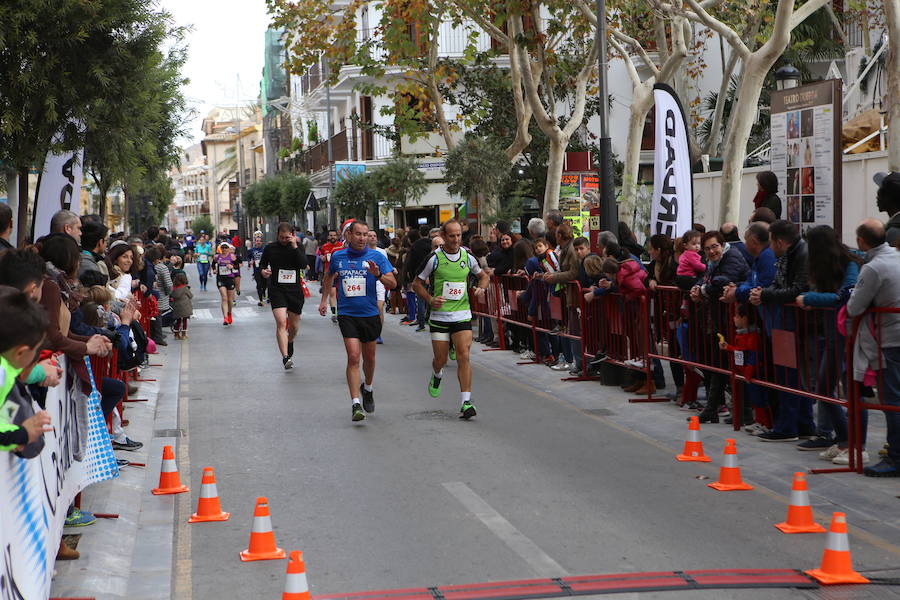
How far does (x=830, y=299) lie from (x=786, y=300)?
0.54 m

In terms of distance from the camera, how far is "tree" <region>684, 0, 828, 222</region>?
1446cm

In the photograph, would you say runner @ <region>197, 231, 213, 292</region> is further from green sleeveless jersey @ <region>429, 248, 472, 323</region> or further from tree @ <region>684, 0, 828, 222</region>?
green sleeveless jersey @ <region>429, 248, 472, 323</region>

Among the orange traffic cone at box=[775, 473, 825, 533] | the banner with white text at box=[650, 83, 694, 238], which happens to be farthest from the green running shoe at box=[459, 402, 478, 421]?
the orange traffic cone at box=[775, 473, 825, 533]

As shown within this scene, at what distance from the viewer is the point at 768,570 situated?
6.18 meters

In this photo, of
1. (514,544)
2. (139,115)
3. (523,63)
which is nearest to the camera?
(514,544)

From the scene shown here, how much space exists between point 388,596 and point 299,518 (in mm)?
1854

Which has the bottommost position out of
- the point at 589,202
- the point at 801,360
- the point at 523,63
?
the point at 801,360

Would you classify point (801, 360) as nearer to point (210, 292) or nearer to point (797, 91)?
point (797, 91)

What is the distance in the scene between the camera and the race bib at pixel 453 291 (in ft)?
38.0

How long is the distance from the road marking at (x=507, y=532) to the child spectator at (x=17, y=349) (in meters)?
2.80

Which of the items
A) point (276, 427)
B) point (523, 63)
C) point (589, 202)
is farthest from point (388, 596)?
point (589, 202)

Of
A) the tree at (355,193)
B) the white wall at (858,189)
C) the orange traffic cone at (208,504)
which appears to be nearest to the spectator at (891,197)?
the orange traffic cone at (208,504)

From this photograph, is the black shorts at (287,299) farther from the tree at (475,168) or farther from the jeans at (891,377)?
the tree at (475,168)

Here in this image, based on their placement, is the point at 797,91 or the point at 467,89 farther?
the point at 467,89
